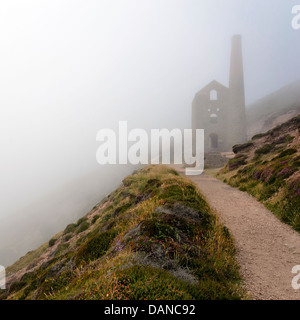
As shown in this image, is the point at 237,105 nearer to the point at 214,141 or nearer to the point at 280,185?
the point at 214,141

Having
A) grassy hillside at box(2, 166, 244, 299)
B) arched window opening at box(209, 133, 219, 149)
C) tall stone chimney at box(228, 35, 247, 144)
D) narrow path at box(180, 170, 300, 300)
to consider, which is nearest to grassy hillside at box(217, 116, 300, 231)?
narrow path at box(180, 170, 300, 300)

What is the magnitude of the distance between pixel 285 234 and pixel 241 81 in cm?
4924

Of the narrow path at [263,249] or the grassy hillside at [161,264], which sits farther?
the narrow path at [263,249]

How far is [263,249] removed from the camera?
19.8 ft

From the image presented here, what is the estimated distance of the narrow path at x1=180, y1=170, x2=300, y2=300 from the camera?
424 cm

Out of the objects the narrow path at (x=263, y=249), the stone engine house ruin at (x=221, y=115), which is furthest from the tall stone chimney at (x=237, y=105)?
the narrow path at (x=263, y=249)

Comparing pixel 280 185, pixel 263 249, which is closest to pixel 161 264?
pixel 263 249

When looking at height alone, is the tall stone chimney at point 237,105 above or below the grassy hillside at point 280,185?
above

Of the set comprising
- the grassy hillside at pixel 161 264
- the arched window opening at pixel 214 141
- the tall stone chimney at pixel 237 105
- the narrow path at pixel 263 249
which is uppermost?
the tall stone chimney at pixel 237 105

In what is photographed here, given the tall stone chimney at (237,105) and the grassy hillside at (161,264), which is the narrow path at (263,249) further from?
the tall stone chimney at (237,105)

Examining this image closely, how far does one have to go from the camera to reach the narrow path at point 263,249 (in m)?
4.24

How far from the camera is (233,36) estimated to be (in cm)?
5078
